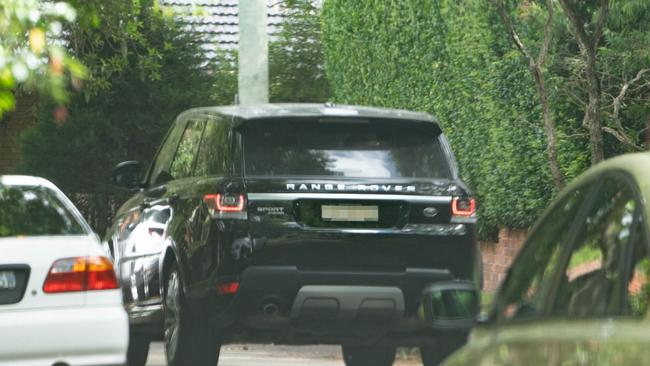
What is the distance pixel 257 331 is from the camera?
34.4ft

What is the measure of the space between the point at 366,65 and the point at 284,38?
92.3 inches

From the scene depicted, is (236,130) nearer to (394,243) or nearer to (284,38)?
(394,243)

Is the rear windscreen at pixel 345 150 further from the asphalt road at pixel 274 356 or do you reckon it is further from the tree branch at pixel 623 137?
the tree branch at pixel 623 137

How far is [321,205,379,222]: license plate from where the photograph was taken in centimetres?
1027

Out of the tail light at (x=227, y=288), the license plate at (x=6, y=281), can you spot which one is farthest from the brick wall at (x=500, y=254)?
the license plate at (x=6, y=281)

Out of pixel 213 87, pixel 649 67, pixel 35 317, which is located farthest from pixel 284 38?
pixel 35 317

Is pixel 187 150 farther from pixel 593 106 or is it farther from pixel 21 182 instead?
pixel 593 106

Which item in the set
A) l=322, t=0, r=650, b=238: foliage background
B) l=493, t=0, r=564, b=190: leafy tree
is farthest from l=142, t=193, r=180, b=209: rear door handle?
l=322, t=0, r=650, b=238: foliage background

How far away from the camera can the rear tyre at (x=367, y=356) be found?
12750 mm

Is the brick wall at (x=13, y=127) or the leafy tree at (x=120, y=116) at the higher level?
the leafy tree at (x=120, y=116)

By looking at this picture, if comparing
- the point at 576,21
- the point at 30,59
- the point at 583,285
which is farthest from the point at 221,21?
the point at 583,285

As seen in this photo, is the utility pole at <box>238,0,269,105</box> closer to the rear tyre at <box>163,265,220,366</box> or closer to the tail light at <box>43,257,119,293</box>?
the rear tyre at <box>163,265,220,366</box>

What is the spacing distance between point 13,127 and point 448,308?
24.9 meters

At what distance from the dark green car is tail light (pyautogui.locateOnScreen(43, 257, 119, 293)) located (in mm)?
4166
